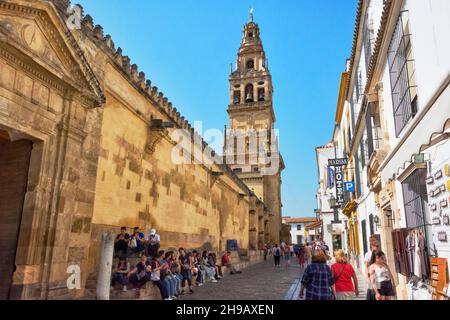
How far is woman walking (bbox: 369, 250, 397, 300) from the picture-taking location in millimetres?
4840

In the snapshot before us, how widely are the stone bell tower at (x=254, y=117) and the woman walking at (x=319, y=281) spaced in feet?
101

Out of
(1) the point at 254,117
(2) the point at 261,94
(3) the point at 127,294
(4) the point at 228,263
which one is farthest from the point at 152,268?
(2) the point at 261,94

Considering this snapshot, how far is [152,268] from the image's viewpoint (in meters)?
7.26

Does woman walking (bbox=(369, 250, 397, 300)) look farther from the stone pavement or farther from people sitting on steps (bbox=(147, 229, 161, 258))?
people sitting on steps (bbox=(147, 229, 161, 258))

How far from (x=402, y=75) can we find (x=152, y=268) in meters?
6.26

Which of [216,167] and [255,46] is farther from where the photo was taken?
[255,46]

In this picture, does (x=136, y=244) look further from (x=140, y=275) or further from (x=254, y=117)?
(x=254, y=117)

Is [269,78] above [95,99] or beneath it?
above

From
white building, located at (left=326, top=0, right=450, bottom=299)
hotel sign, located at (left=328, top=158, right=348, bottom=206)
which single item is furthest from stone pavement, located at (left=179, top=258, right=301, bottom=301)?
hotel sign, located at (left=328, top=158, right=348, bottom=206)

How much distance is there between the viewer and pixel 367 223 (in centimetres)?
1138

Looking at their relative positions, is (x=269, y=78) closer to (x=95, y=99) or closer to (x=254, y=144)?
(x=254, y=144)

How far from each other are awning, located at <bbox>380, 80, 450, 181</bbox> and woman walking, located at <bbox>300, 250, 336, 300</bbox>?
2092mm

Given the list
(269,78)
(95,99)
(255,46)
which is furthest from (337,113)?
(255,46)
